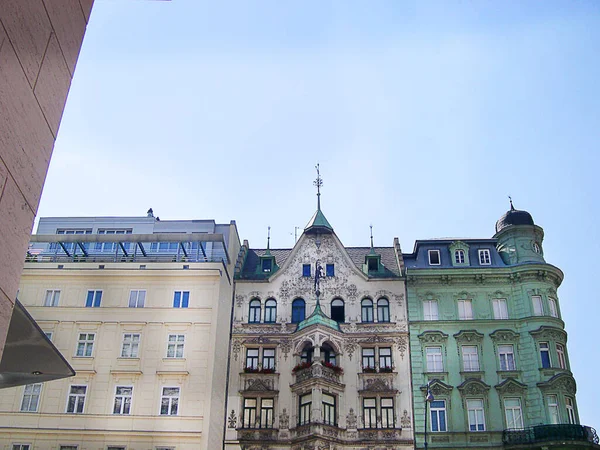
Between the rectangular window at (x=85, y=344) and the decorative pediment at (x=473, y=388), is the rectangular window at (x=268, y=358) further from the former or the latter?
the decorative pediment at (x=473, y=388)

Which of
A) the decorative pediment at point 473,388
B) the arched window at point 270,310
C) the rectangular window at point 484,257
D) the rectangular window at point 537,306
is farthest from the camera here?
the rectangular window at point 484,257

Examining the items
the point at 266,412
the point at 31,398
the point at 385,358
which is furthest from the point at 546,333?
the point at 31,398

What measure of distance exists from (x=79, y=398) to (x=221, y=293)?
1006 centimetres

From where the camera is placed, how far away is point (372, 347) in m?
40.6

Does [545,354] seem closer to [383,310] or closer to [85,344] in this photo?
[383,310]

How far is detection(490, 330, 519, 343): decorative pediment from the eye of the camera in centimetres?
4022

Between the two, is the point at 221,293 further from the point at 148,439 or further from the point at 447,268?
the point at 447,268

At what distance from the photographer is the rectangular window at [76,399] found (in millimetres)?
36312

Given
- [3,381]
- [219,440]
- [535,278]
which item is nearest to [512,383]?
[535,278]

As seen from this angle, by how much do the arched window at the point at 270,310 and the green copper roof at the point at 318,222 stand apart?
6038 millimetres

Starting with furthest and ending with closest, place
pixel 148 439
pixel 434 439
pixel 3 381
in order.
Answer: pixel 434 439, pixel 148 439, pixel 3 381

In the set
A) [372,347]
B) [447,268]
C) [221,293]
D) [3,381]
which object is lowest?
[3,381]

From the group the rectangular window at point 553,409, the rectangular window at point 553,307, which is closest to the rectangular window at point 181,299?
the rectangular window at point 553,409

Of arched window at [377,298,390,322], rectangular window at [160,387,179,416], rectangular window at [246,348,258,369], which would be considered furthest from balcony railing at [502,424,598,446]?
rectangular window at [160,387,179,416]
